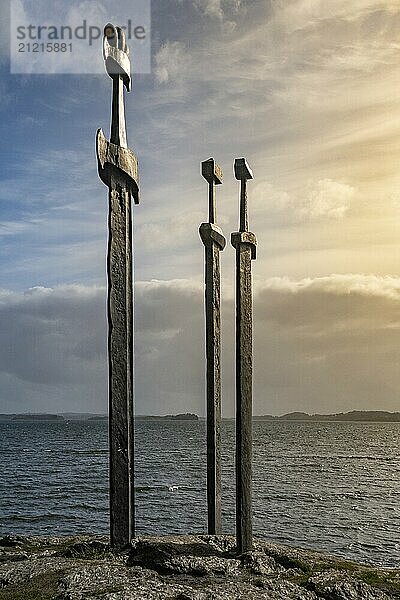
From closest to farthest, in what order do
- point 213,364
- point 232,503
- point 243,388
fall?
point 243,388 → point 213,364 → point 232,503

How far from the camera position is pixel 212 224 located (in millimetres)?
11312

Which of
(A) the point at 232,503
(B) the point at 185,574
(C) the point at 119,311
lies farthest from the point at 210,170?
(A) the point at 232,503

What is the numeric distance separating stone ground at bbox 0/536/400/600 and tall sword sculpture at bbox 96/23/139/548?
603 mm

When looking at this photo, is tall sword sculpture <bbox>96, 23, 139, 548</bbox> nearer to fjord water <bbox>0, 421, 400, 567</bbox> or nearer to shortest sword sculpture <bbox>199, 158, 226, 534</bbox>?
shortest sword sculpture <bbox>199, 158, 226, 534</bbox>

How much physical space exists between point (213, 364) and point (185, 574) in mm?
3407

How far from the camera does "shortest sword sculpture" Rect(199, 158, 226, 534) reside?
11039 millimetres

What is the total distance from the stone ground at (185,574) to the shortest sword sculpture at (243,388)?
0.56 metres

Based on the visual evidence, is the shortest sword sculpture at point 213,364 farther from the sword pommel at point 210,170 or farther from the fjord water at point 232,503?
the fjord water at point 232,503

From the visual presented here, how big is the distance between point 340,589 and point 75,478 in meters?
31.9

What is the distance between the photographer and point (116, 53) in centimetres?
951

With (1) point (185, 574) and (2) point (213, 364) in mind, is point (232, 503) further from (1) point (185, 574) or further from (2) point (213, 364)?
(1) point (185, 574)

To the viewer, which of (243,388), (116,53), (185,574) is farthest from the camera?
(243,388)

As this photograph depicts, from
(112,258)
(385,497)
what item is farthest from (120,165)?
(385,497)

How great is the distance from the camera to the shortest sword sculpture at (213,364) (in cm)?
1104
